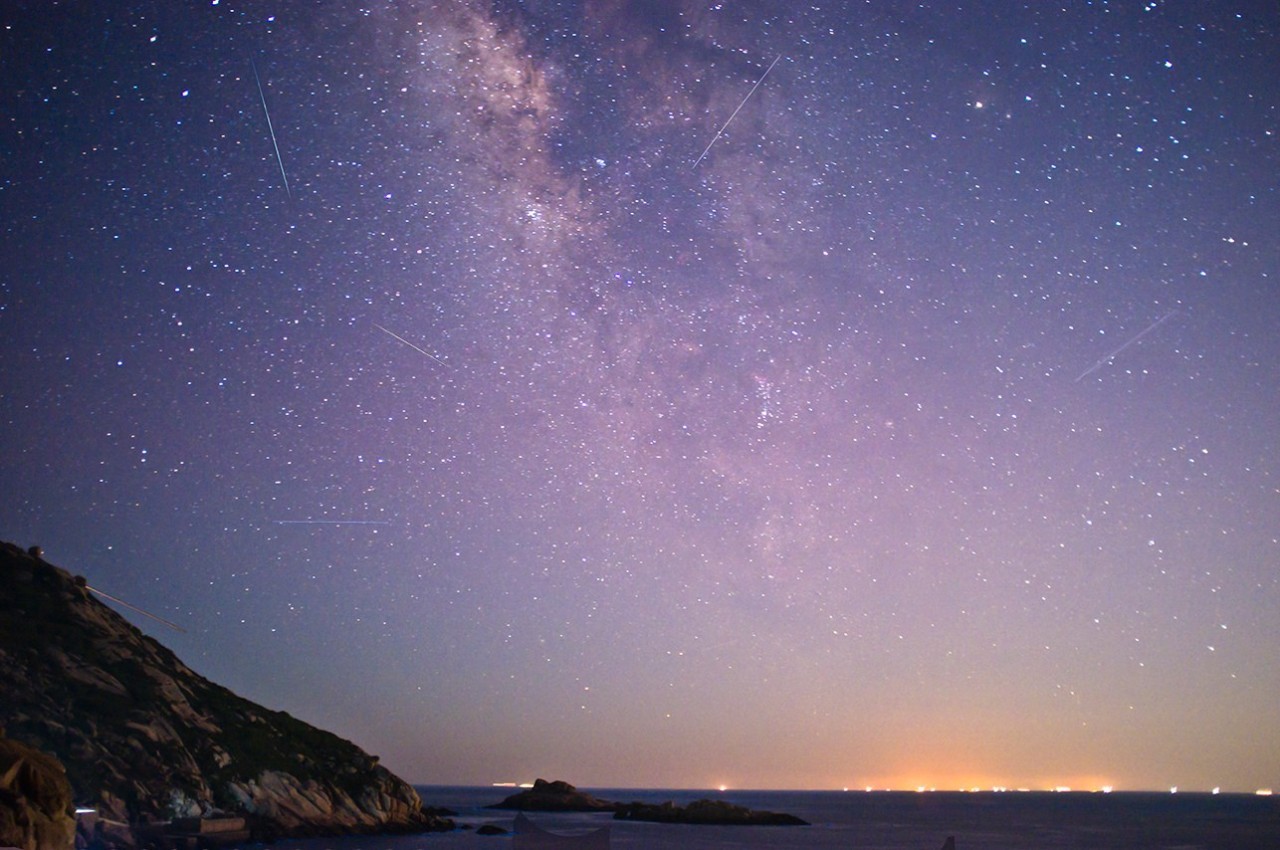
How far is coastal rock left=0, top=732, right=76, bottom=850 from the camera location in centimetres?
2211

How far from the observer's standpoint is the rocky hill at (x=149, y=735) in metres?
53.9

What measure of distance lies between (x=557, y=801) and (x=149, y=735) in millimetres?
103104

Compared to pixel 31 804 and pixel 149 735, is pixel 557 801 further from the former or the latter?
pixel 31 804

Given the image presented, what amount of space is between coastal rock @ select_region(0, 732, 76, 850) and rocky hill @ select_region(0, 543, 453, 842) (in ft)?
97.2

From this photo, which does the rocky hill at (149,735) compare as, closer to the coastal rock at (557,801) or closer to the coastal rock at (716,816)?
the coastal rock at (716,816)

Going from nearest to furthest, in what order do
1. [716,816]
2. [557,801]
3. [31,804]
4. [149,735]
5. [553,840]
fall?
[31,804], [553,840], [149,735], [716,816], [557,801]

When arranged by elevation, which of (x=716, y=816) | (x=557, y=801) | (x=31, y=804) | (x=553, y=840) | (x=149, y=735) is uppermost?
(x=149, y=735)

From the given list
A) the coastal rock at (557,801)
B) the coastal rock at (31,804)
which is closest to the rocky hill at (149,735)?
the coastal rock at (31,804)

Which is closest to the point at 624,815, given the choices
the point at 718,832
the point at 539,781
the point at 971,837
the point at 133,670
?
the point at 539,781

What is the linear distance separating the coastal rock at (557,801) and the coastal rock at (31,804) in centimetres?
13429

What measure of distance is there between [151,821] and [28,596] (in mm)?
26285

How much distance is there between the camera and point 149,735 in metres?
59.3

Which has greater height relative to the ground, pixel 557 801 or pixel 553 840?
pixel 553 840

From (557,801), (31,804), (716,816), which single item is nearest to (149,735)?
(31,804)
